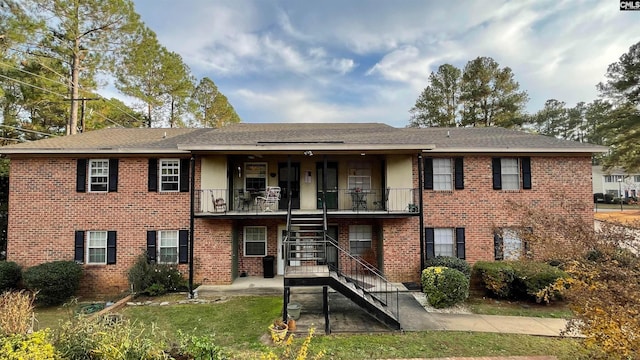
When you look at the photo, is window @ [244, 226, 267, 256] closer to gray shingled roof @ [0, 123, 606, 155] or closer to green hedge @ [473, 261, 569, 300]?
gray shingled roof @ [0, 123, 606, 155]

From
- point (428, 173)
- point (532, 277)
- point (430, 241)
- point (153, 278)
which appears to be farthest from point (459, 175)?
point (153, 278)

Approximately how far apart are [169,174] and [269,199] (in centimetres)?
405

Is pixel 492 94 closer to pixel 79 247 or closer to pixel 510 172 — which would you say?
pixel 510 172

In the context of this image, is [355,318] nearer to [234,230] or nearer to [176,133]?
[234,230]

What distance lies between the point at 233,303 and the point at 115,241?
5.47 m

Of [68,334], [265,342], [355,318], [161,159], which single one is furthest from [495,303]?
[161,159]

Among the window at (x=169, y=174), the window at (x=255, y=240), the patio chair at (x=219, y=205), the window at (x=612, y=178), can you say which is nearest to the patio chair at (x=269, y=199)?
the window at (x=255, y=240)

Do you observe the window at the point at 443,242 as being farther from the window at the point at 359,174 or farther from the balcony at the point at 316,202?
the window at the point at 359,174

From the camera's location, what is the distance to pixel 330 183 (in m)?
12.5

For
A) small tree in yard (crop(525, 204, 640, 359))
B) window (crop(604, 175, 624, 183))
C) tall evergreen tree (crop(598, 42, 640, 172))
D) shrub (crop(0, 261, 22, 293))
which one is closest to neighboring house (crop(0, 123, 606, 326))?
shrub (crop(0, 261, 22, 293))

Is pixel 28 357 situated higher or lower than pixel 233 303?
higher

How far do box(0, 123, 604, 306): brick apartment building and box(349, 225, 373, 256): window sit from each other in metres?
0.04

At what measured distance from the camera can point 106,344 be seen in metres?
4.15

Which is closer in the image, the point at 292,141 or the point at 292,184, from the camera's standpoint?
the point at 292,141
